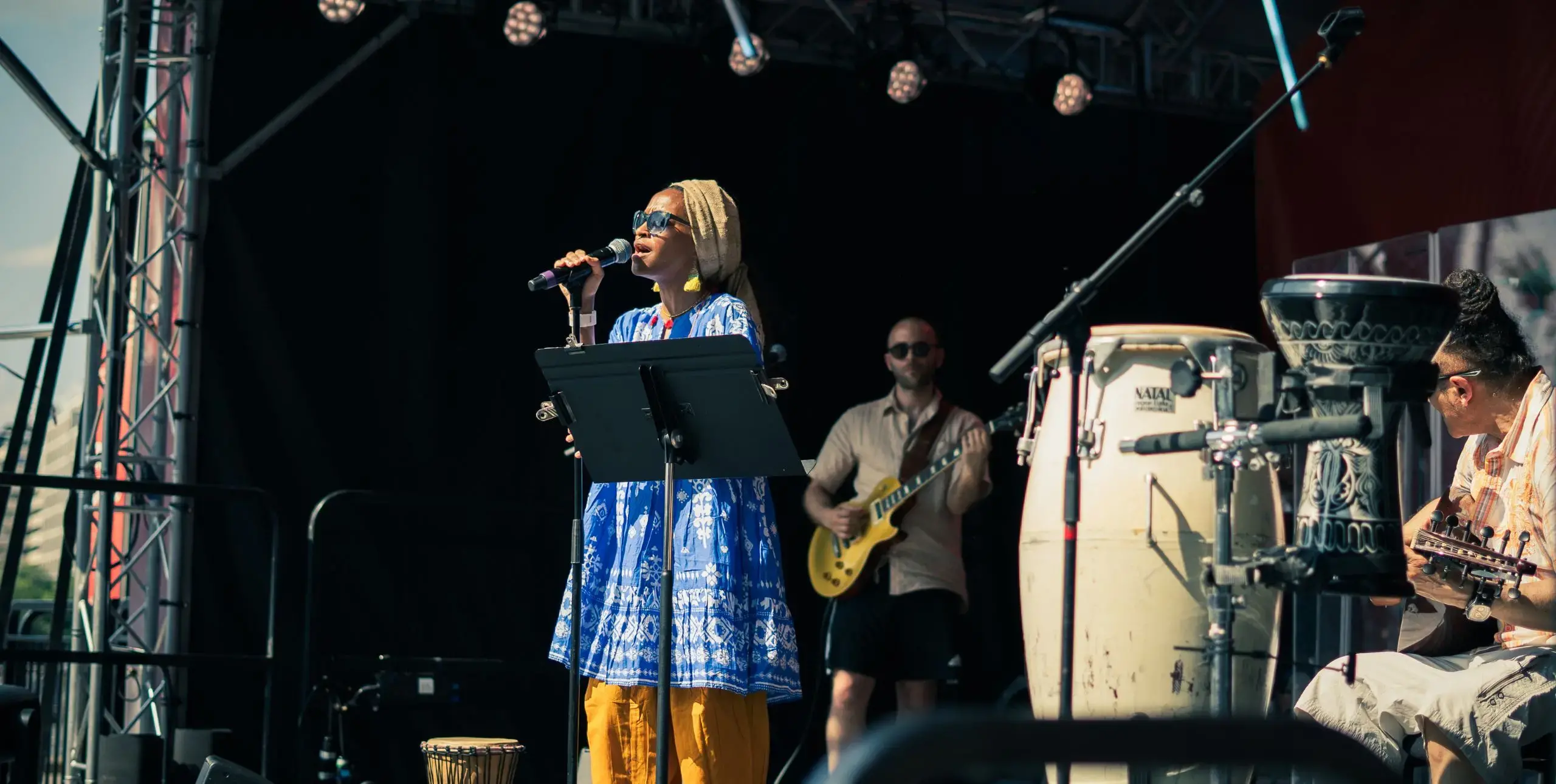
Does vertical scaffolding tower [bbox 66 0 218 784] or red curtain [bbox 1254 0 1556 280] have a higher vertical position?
red curtain [bbox 1254 0 1556 280]

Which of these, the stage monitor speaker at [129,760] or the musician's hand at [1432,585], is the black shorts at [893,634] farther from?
the musician's hand at [1432,585]

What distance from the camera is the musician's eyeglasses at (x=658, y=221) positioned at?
324 cm

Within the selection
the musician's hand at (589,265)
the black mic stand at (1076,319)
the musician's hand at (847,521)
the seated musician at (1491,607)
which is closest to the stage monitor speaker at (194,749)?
the musician's hand at (847,521)

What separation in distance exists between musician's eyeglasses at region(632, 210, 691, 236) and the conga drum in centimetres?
90

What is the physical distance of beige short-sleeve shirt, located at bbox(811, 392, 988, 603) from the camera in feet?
18.3

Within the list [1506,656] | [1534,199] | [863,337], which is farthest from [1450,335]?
[863,337]

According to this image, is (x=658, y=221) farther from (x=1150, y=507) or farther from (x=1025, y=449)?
(x=1150, y=507)

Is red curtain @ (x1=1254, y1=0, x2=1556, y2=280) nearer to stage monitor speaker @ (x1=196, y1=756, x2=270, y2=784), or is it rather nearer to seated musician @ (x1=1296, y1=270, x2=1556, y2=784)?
seated musician @ (x1=1296, y1=270, x2=1556, y2=784)

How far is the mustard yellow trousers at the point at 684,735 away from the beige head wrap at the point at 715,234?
29.1 inches

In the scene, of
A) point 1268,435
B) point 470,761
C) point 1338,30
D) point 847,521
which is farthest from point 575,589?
point 847,521

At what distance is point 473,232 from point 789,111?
5.15ft

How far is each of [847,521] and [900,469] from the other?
284 mm

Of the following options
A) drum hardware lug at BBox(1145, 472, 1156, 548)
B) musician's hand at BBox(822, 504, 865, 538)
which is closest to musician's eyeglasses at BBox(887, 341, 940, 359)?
musician's hand at BBox(822, 504, 865, 538)

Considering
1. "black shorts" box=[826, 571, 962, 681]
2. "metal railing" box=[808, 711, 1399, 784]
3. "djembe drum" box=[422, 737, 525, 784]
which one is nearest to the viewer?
"metal railing" box=[808, 711, 1399, 784]
